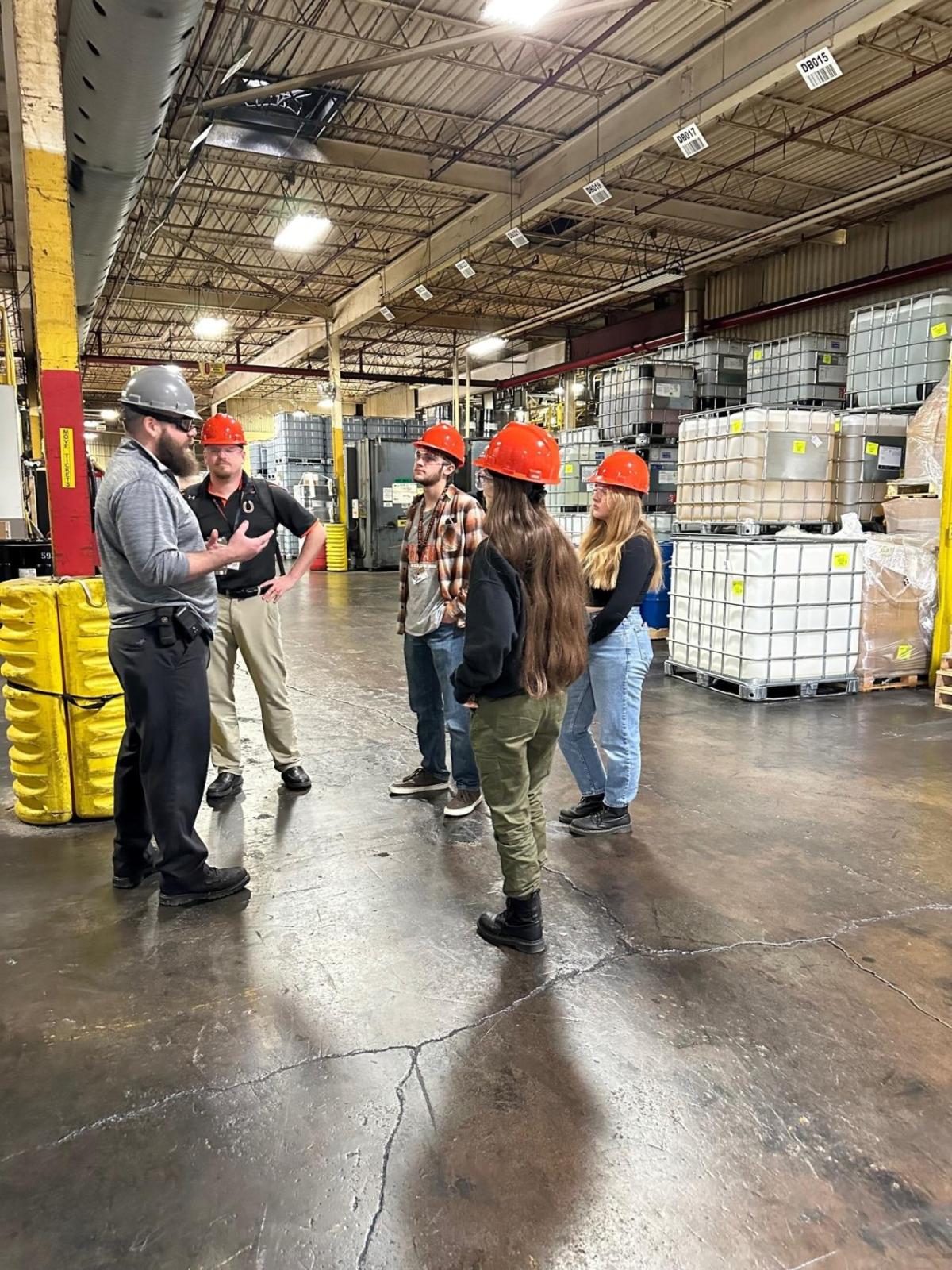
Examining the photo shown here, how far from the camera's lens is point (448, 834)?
12.9ft

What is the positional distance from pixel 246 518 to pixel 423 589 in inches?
38.9

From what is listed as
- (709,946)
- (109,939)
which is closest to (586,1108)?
(709,946)

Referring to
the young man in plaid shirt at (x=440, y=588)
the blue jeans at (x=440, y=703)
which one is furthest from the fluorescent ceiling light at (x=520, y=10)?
the blue jeans at (x=440, y=703)

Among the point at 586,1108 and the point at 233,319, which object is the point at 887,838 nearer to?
the point at 586,1108

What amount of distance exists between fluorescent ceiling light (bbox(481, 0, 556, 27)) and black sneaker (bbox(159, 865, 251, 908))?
6967mm

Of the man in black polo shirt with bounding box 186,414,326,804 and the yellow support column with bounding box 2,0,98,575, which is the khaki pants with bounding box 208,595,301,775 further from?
the yellow support column with bounding box 2,0,98,575

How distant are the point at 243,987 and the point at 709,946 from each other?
5.39 ft

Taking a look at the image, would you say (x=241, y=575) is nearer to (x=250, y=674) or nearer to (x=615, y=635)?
(x=250, y=674)

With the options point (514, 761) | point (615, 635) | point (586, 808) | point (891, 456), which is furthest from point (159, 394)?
point (891, 456)

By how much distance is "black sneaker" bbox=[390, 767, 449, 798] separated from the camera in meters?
4.46

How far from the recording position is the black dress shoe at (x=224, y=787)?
170 inches

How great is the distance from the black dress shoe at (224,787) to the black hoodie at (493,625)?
2.26 meters

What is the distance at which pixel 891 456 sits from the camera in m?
7.99

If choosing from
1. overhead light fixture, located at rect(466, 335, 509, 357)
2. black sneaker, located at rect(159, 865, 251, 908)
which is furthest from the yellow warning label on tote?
overhead light fixture, located at rect(466, 335, 509, 357)
